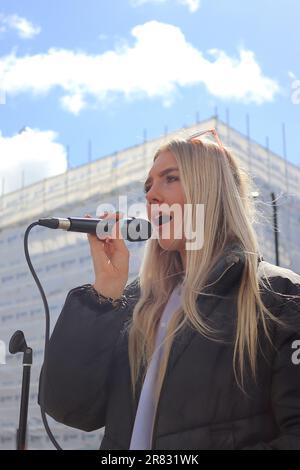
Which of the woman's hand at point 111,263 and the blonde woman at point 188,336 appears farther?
the woman's hand at point 111,263

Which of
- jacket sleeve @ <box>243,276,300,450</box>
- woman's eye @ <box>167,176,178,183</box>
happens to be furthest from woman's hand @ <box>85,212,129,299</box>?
jacket sleeve @ <box>243,276,300,450</box>

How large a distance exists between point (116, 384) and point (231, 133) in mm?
16573

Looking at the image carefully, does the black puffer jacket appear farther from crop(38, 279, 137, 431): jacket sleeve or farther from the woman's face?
the woman's face

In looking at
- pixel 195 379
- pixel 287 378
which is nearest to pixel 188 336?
pixel 195 379

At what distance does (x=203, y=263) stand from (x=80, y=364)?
0.36 metres

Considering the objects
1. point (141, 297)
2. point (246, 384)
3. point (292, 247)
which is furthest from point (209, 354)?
point (292, 247)

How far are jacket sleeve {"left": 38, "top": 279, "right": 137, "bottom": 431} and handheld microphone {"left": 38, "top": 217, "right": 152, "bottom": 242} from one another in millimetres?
173

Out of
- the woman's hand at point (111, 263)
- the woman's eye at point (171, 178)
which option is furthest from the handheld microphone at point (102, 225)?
the woman's eye at point (171, 178)

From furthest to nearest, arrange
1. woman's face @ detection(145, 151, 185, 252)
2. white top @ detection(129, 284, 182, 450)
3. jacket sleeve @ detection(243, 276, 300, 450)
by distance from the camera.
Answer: woman's face @ detection(145, 151, 185, 252), white top @ detection(129, 284, 182, 450), jacket sleeve @ detection(243, 276, 300, 450)

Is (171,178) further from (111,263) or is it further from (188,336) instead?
(188,336)

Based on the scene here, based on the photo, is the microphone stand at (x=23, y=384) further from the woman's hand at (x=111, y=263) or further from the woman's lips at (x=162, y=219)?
the woman's lips at (x=162, y=219)

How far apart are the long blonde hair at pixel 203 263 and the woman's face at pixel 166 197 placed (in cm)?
3

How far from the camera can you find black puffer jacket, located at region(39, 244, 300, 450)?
4.31ft

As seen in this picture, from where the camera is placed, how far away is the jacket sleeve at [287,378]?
1278 millimetres
